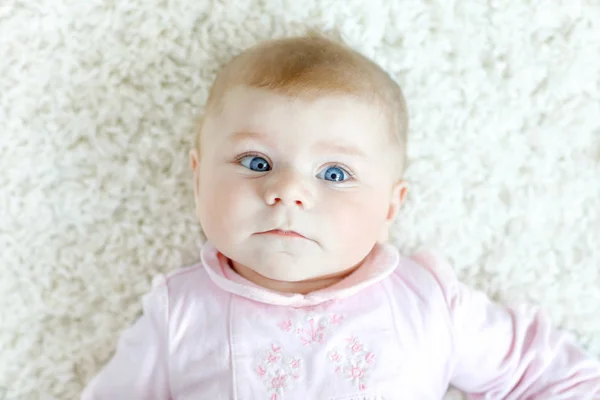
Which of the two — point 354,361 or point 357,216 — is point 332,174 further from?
point 354,361

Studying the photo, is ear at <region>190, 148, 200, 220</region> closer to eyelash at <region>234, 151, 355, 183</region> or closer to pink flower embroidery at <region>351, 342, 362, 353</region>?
eyelash at <region>234, 151, 355, 183</region>

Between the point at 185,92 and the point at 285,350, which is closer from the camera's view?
the point at 285,350

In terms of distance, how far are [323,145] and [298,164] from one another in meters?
0.05

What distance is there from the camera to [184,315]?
123cm

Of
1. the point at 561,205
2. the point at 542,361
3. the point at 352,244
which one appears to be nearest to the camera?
the point at 352,244

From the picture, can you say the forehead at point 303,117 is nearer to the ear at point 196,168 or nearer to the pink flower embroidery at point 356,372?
the ear at point 196,168

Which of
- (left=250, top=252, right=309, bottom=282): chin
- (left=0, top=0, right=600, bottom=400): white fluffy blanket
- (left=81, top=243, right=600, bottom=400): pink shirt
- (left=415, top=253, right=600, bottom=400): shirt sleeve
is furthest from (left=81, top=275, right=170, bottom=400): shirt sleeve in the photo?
(left=415, top=253, right=600, bottom=400): shirt sleeve

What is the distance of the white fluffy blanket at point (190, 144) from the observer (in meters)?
1.36

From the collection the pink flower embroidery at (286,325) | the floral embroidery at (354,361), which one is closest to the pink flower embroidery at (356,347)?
the floral embroidery at (354,361)

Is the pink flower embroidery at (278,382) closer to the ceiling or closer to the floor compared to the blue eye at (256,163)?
closer to the floor

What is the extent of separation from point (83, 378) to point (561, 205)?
3.19ft

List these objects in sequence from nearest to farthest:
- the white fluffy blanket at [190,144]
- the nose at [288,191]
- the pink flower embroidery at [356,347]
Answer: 1. the nose at [288,191]
2. the pink flower embroidery at [356,347]
3. the white fluffy blanket at [190,144]

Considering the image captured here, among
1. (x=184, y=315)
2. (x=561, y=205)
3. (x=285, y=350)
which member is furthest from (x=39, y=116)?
(x=561, y=205)

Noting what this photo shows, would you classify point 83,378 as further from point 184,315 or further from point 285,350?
point 285,350
